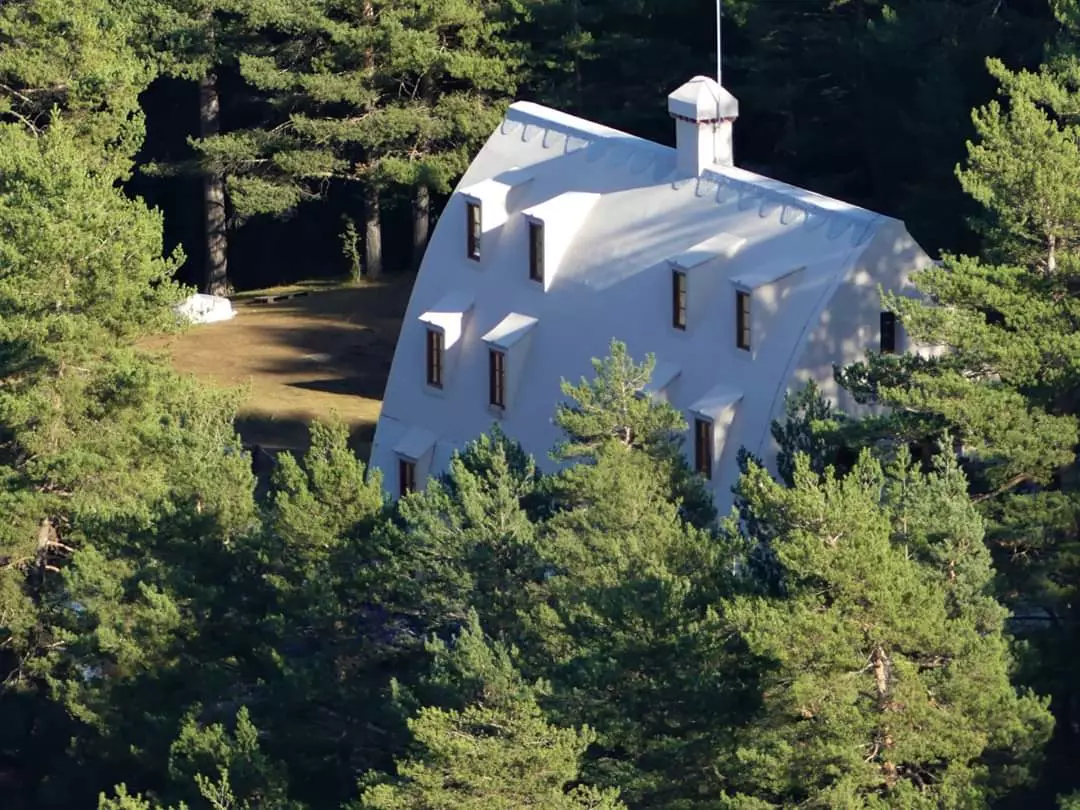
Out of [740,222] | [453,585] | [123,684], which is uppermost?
[740,222]

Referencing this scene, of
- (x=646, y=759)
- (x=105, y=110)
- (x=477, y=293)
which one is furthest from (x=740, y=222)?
(x=105, y=110)

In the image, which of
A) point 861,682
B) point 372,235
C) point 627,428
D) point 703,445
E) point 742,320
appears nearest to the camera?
point 861,682

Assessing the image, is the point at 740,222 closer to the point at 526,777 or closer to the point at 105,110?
the point at 526,777

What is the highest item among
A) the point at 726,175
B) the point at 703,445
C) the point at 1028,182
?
the point at 1028,182

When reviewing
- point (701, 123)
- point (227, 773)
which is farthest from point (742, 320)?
point (227, 773)

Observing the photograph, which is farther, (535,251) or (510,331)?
(535,251)

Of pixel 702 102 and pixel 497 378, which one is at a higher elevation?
pixel 702 102

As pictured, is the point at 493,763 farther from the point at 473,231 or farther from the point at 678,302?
the point at 473,231
